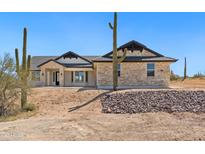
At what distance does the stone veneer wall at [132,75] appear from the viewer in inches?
1014

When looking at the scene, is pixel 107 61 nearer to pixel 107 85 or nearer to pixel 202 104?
pixel 107 85

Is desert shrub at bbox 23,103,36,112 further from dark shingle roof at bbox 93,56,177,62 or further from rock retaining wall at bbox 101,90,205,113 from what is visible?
dark shingle roof at bbox 93,56,177,62

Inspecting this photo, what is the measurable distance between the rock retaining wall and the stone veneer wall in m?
6.56

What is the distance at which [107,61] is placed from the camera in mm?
25797

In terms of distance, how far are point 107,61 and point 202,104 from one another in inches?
443

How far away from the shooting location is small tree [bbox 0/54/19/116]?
1669cm

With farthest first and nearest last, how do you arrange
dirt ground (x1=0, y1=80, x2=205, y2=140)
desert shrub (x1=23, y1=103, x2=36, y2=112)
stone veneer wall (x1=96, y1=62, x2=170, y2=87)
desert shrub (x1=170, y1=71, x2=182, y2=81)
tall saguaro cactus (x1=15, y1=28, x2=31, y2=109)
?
desert shrub (x1=170, y1=71, x2=182, y2=81) → stone veneer wall (x1=96, y1=62, x2=170, y2=87) → desert shrub (x1=23, y1=103, x2=36, y2=112) → tall saguaro cactus (x1=15, y1=28, x2=31, y2=109) → dirt ground (x1=0, y1=80, x2=205, y2=140)

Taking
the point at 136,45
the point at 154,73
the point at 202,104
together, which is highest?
the point at 136,45

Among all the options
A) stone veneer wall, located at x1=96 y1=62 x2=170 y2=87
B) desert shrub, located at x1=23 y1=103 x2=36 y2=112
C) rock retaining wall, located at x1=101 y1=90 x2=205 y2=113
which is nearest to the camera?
rock retaining wall, located at x1=101 y1=90 x2=205 y2=113

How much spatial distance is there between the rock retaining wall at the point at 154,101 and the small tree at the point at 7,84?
240 inches

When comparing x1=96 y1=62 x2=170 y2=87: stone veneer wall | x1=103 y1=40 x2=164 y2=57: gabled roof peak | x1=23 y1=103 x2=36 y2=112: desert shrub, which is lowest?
x1=23 y1=103 x2=36 y2=112: desert shrub

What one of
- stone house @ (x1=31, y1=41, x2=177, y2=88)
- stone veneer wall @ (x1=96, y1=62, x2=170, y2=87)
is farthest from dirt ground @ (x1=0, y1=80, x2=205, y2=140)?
stone house @ (x1=31, y1=41, x2=177, y2=88)
